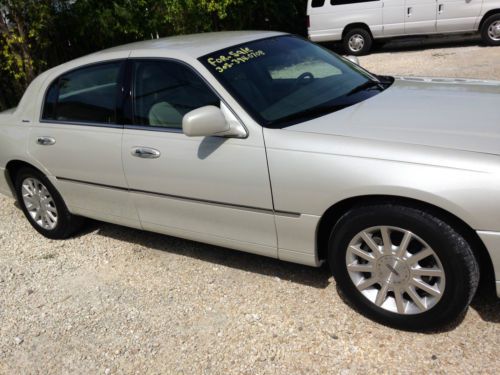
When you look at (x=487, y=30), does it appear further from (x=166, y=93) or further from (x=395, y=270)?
(x=395, y=270)

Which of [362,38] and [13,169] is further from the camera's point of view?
[362,38]

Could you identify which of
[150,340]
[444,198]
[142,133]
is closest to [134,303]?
[150,340]

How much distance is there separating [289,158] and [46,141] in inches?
89.8

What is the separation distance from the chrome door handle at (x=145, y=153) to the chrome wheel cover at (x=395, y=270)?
1.45m

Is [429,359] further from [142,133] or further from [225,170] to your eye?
[142,133]

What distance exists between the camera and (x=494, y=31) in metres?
11.7

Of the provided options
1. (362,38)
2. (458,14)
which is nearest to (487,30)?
(458,14)

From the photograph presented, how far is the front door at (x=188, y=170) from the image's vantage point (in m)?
3.16

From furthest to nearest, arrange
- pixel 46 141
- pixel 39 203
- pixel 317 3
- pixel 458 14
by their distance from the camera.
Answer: pixel 317 3, pixel 458 14, pixel 39 203, pixel 46 141

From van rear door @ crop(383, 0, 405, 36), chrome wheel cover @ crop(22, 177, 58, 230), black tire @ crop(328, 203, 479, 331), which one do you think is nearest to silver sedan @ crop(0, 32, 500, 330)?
black tire @ crop(328, 203, 479, 331)

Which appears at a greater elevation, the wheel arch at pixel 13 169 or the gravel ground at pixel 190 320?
the wheel arch at pixel 13 169

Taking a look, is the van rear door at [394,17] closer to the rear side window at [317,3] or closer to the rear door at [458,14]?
the rear door at [458,14]

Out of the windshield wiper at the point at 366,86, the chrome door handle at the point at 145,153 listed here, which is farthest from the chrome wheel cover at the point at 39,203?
the windshield wiper at the point at 366,86

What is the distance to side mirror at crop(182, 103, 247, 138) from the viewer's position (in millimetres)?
3039
